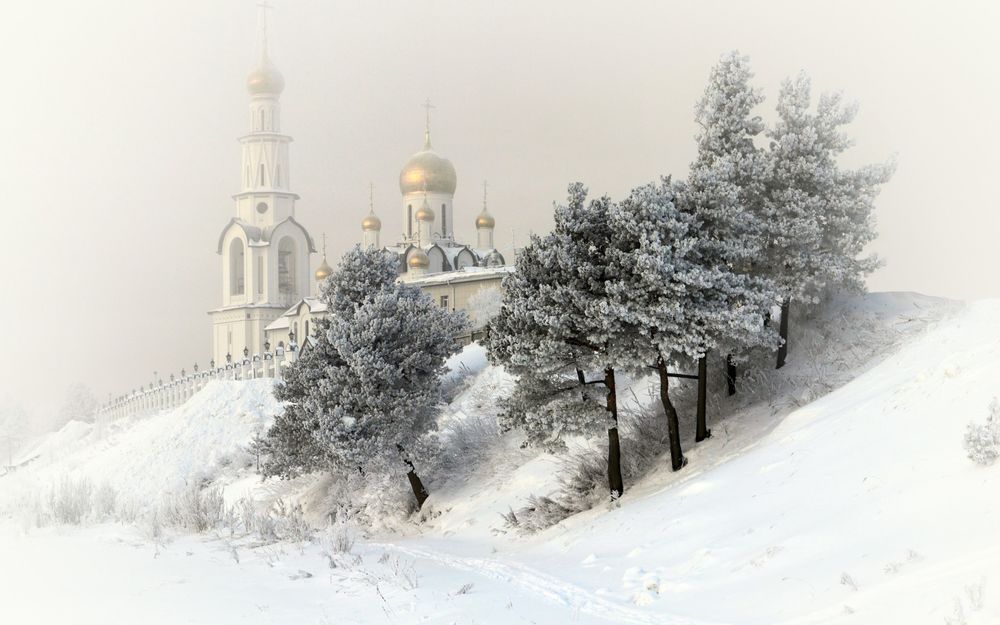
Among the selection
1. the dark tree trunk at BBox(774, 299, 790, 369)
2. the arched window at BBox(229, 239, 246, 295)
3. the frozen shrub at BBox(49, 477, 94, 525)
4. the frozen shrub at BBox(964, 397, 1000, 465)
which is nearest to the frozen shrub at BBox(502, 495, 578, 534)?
the dark tree trunk at BBox(774, 299, 790, 369)

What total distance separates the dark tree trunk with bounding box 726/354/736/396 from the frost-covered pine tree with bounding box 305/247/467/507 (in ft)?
27.7

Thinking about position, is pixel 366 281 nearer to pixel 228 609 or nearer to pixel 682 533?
pixel 682 533

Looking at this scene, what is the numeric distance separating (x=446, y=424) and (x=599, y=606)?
75.1ft

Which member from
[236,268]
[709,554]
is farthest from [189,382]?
[709,554]

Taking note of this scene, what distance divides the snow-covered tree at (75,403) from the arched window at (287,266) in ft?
90.8

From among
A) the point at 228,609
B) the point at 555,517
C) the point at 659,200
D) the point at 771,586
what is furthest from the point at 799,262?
the point at 228,609

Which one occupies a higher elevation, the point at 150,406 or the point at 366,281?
the point at 366,281

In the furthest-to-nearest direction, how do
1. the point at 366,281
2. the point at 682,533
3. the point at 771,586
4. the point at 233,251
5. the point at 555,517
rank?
the point at 233,251 < the point at 366,281 < the point at 555,517 < the point at 682,533 < the point at 771,586

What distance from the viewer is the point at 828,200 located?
27844mm

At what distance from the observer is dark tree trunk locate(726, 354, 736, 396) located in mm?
26480

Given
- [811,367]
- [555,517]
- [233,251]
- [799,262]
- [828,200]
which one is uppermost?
[233,251]

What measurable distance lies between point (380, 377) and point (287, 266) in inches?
Result: 2376

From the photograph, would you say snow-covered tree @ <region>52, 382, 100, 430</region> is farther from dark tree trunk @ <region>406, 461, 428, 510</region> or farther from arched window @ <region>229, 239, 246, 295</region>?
dark tree trunk @ <region>406, 461, 428, 510</region>

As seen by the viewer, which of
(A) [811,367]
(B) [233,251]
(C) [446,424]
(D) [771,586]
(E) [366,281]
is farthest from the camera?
(B) [233,251]
